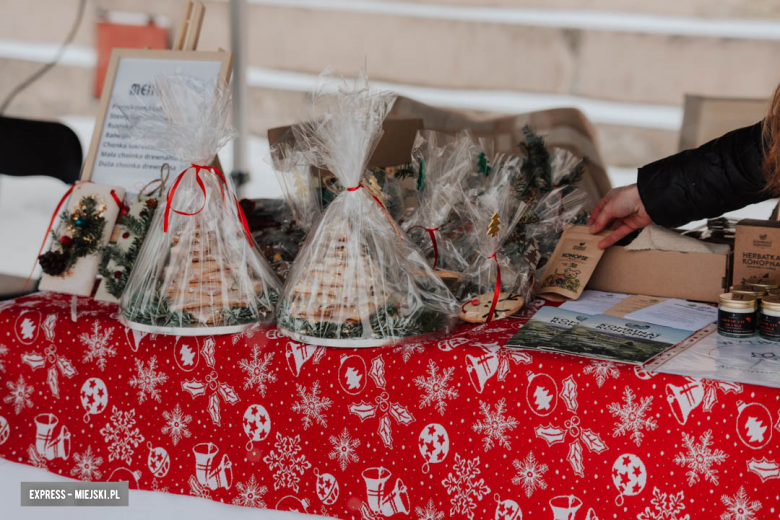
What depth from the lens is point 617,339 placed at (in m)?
1.28

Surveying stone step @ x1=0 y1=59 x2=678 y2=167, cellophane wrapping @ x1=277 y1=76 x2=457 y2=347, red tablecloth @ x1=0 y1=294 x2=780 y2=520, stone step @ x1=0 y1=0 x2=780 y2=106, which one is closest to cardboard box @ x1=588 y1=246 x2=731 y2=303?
red tablecloth @ x1=0 y1=294 x2=780 y2=520

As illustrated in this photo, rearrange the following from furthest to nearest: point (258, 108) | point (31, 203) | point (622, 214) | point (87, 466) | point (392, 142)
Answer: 1. point (31, 203)
2. point (258, 108)
3. point (392, 142)
4. point (622, 214)
5. point (87, 466)

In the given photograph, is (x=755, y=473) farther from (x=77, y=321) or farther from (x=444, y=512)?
Result: (x=77, y=321)

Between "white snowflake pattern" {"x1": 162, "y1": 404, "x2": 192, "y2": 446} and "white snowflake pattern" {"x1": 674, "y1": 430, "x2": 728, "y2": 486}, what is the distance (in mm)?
931

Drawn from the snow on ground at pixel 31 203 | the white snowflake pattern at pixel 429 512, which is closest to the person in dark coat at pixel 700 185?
the white snowflake pattern at pixel 429 512

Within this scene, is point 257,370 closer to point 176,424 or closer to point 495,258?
point 176,424

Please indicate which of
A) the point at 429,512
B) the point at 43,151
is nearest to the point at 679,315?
the point at 429,512

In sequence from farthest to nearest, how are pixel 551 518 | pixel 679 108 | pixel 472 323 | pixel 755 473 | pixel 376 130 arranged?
pixel 679 108 < pixel 472 323 < pixel 376 130 < pixel 551 518 < pixel 755 473

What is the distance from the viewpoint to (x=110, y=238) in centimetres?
163

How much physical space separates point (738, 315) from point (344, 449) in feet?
2.56

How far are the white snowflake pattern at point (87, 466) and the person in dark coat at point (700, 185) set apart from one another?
4.04 feet

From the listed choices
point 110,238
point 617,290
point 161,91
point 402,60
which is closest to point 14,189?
point 402,60

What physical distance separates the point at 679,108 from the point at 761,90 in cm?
52

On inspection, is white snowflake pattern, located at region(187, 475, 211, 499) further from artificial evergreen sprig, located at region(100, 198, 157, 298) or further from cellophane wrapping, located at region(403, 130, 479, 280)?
cellophane wrapping, located at region(403, 130, 479, 280)
